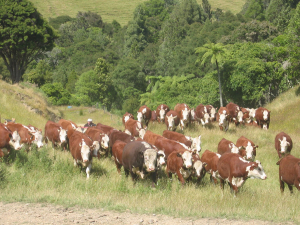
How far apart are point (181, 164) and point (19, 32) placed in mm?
26471

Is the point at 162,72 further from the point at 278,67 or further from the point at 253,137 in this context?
the point at 253,137

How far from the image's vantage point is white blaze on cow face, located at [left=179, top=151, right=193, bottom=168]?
36.5 feet

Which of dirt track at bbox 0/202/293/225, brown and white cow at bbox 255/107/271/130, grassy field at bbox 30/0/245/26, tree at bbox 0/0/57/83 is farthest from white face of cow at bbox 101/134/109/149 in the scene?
grassy field at bbox 30/0/245/26

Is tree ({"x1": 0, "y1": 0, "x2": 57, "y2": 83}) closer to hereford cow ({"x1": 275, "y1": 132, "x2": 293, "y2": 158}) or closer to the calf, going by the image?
the calf

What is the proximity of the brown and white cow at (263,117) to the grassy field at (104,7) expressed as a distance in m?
137

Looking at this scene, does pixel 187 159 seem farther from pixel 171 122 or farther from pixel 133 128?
pixel 171 122

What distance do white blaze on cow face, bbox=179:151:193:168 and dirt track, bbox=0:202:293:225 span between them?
2928mm

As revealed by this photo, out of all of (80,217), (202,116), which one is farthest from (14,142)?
(202,116)

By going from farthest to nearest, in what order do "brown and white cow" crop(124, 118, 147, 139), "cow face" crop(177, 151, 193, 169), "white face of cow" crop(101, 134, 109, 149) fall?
1. "brown and white cow" crop(124, 118, 147, 139)
2. "white face of cow" crop(101, 134, 109, 149)
3. "cow face" crop(177, 151, 193, 169)

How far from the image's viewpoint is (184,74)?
60656mm

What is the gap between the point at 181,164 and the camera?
11602 mm

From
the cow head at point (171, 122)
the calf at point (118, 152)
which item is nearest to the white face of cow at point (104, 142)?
the calf at point (118, 152)

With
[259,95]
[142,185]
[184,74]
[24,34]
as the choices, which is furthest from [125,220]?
[184,74]

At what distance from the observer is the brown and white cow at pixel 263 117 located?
83.0 feet
